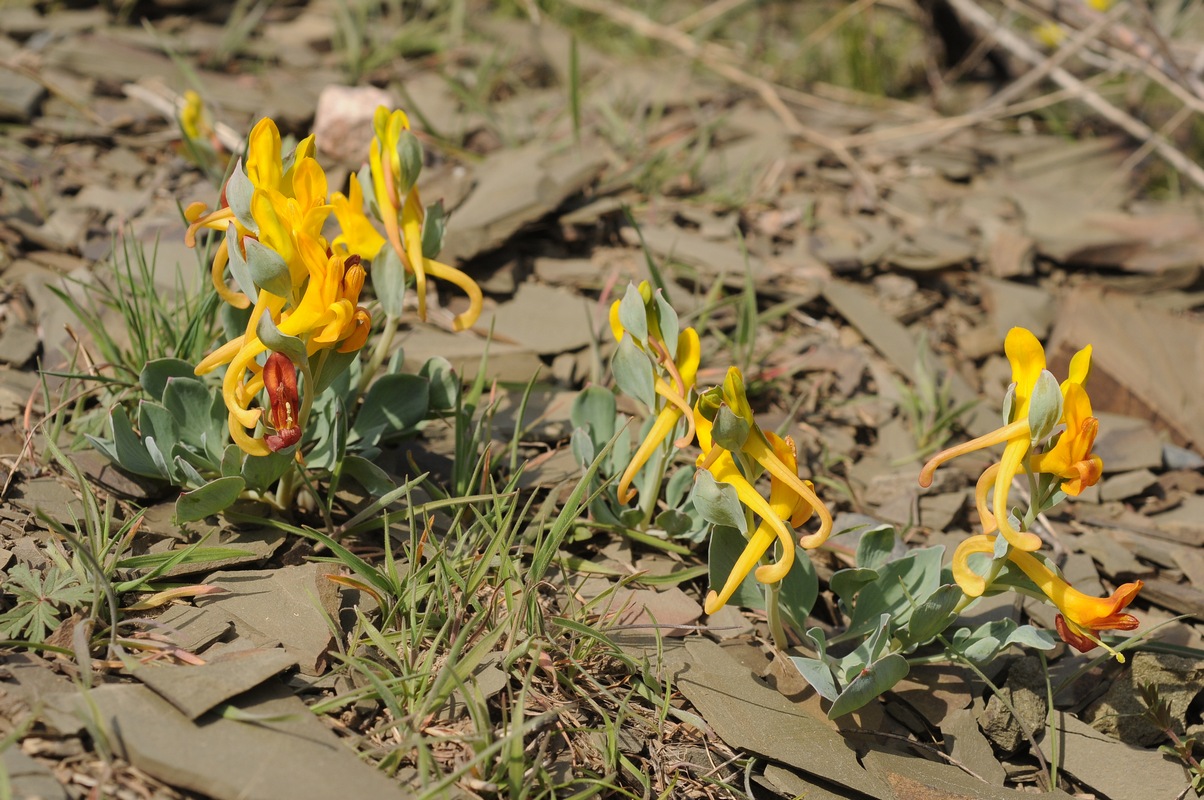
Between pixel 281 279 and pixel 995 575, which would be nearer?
pixel 281 279

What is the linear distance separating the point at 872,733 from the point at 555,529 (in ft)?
2.54

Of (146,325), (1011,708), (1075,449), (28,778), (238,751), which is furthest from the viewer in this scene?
(146,325)

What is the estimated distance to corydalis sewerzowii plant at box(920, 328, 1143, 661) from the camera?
1732mm

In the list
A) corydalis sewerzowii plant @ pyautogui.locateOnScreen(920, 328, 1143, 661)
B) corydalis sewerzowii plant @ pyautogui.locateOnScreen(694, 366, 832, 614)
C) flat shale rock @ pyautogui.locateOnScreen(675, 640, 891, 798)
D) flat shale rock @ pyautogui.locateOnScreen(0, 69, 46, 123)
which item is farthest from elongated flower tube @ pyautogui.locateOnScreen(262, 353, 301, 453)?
flat shale rock @ pyautogui.locateOnScreen(0, 69, 46, 123)

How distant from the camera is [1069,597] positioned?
1842mm

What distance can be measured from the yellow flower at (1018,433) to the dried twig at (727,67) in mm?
2365

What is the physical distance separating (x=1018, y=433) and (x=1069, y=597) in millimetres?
323

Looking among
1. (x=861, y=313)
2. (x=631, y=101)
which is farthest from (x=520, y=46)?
(x=861, y=313)

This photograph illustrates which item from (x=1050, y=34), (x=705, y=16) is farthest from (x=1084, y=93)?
(x=705, y=16)

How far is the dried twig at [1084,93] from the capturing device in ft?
13.2

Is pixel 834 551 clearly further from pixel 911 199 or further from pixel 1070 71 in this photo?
pixel 1070 71

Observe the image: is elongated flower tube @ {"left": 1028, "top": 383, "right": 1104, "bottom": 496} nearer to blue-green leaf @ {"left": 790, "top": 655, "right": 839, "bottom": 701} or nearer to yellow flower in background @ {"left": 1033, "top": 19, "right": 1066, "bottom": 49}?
blue-green leaf @ {"left": 790, "top": 655, "right": 839, "bottom": 701}

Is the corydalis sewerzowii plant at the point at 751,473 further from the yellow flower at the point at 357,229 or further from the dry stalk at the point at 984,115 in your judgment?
the dry stalk at the point at 984,115

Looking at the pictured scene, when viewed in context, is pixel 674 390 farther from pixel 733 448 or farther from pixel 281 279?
Answer: pixel 281 279
